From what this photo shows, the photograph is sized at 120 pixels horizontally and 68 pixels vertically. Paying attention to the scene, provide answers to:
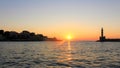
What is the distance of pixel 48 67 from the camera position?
35562 millimetres

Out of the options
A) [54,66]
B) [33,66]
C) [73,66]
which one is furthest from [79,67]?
[33,66]

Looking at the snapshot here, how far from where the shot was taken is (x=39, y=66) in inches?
1432

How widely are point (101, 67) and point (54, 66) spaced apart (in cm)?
649

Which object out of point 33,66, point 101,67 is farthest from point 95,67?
point 33,66

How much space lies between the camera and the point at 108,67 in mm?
36094

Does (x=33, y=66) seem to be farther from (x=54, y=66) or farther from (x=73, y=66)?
(x=73, y=66)

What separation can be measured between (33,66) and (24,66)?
4.06 ft

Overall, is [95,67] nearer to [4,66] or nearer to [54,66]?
[54,66]

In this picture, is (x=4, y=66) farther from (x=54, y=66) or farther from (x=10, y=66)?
(x=54, y=66)

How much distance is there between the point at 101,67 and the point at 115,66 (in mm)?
2576

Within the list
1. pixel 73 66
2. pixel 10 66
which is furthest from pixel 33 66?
pixel 73 66

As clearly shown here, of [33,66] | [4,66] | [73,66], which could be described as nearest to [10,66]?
[4,66]

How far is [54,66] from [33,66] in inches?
115

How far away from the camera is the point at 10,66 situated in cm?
3647
